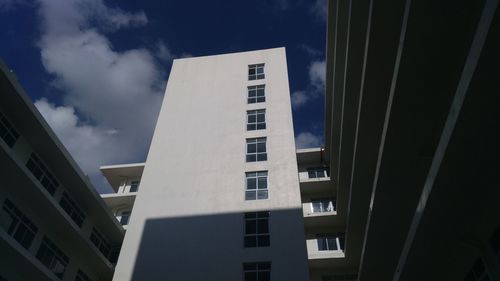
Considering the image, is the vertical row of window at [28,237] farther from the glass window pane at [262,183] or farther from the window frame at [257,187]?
the glass window pane at [262,183]

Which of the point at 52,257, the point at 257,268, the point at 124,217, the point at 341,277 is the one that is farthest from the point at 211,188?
the point at 124,217

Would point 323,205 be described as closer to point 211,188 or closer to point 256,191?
point 256,191

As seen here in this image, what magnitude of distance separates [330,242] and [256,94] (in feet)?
41.9

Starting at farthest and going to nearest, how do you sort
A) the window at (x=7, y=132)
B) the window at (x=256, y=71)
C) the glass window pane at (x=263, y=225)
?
the window at (x=256, y=71) < the glass window pane at (x=263, y=225) < the window at (x=7, y=132)

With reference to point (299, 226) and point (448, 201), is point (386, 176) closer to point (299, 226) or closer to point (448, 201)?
point (448, 201)

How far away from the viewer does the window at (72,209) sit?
26484 millimetres

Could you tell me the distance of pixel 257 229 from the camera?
75.4ft

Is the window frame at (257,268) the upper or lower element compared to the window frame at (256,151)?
lower

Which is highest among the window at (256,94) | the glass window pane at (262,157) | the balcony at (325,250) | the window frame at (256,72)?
the window frame at (256,72)

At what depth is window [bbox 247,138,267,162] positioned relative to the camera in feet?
89.8

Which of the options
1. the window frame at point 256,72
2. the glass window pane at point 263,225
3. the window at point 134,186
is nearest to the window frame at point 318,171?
the window frame at point 256,72

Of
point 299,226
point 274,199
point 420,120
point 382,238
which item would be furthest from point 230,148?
point 420,120

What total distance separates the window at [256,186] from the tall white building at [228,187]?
6 centimetres

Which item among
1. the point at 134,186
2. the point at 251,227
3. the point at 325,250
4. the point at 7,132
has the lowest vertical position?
the point at 251,227
